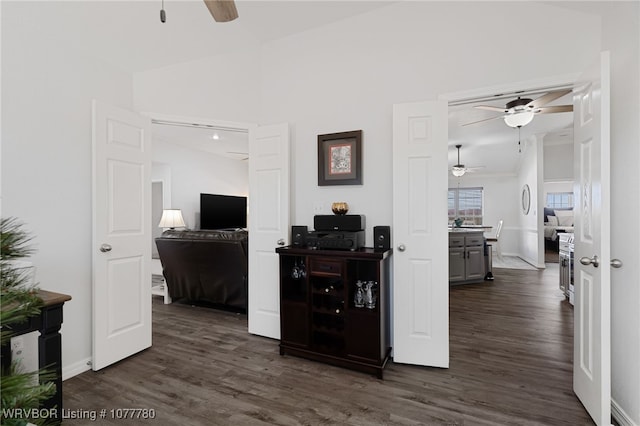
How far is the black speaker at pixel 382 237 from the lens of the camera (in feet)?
8.57

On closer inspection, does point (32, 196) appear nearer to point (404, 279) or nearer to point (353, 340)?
point (353, 340)

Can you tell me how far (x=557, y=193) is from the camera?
10.4m

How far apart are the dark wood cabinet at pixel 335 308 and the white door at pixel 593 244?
4.02 feet

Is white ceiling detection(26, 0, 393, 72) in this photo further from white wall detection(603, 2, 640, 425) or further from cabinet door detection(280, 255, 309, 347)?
cabinet door detection(280, 255, 309, 347)

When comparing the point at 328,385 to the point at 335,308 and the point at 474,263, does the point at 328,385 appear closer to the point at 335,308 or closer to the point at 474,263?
the point at 335,308

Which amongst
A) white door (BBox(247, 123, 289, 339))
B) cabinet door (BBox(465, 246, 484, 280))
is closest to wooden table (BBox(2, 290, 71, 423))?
white door (BBox(247, 123, 289, 339))

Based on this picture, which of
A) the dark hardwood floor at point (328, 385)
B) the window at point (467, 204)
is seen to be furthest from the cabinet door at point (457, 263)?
the window at point (467, 204)

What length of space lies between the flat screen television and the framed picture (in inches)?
171

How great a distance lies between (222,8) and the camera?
5.30 feet

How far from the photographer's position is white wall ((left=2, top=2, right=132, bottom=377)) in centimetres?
205

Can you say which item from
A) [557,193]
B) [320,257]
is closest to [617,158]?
[320,257]

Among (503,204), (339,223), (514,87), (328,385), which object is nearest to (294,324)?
(328,385)

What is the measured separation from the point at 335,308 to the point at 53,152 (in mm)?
2402

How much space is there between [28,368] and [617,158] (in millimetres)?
3643
